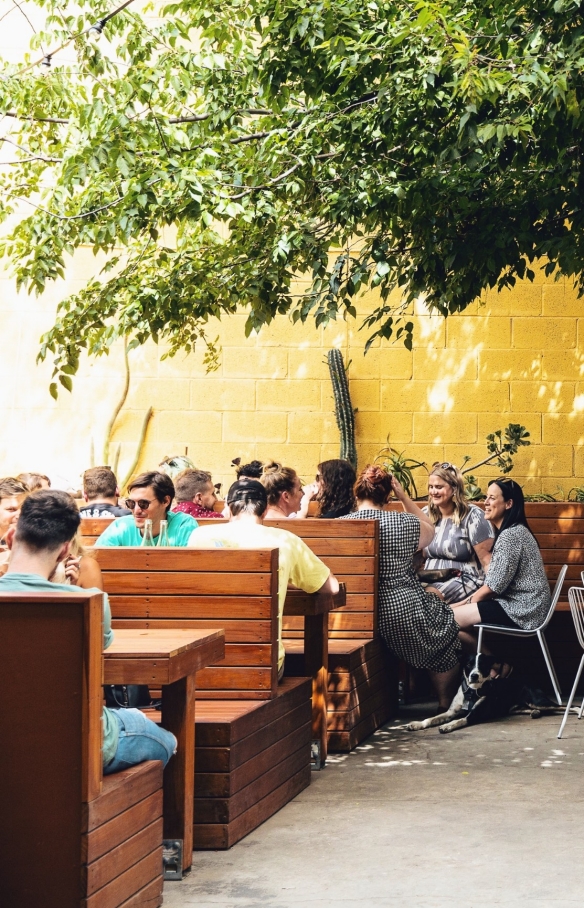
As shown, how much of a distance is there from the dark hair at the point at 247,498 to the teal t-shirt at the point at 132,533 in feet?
1.70

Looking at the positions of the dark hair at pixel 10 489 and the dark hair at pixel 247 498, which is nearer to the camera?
the dark hair at pixel 247 498

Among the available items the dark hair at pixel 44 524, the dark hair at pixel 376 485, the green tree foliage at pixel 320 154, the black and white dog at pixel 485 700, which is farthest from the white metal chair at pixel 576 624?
the dark hair at pixel 44 524

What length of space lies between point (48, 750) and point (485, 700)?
3.94 meters

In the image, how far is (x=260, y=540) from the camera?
460 cm

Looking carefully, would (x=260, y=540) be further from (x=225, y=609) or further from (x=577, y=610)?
(x=577, y=610)

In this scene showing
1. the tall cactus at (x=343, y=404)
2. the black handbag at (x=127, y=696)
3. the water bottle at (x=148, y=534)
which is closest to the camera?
the black handbag at (x=127, y=696)

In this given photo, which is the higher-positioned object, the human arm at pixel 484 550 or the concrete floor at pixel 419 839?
the human arm at pixel 484 550

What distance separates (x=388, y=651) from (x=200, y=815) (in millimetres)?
2603

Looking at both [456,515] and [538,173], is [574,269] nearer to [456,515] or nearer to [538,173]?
[538,173]

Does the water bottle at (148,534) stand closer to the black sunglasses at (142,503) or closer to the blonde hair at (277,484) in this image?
the black sunglasses at (142,503)

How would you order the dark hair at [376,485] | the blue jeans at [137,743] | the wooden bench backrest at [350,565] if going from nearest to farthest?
1. the blue jeans at [137,743]
2. the wooden bench backrest at [350,565]
3. the dark hair at [376,485]

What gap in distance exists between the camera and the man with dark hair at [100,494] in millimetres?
6961

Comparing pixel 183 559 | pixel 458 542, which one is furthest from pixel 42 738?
pixel 458 542

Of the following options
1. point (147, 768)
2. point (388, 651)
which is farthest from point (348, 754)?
point (147, 768)
